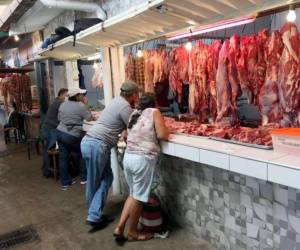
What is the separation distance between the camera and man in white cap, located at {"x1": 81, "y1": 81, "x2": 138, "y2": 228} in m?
3.80

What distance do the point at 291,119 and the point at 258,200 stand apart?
80 cm

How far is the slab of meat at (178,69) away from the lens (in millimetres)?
4082

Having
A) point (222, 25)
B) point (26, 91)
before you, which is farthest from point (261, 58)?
point (26, 91)

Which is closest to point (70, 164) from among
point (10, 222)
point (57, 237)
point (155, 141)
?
point (10, 222)

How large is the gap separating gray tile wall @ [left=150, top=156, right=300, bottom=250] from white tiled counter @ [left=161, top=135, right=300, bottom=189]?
424 millimetres

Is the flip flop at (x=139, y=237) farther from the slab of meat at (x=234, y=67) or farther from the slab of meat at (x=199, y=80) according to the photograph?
the slab of meat at (x=234, y=67)

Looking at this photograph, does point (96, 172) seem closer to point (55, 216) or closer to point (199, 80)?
point (55, 216)

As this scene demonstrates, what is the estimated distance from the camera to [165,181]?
4.25 m

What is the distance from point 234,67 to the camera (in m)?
3.42

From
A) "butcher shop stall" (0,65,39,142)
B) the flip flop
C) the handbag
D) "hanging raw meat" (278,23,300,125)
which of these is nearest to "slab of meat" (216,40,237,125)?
"hanging raw meat" (278,23,300,125)

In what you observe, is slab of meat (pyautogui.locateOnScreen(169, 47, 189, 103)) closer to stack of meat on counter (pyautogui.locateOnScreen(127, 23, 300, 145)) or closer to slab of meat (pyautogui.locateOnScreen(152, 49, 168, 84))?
stack of meat on counter (pyautogui.locateOnScreen(127, 23, 300, 145))

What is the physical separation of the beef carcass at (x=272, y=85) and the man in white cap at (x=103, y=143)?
1.47 meters

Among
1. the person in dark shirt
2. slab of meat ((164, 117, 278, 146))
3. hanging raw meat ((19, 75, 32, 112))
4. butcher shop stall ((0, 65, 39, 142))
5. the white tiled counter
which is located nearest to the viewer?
the white tiled counter

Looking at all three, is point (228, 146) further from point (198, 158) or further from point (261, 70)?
point (261, 70)
